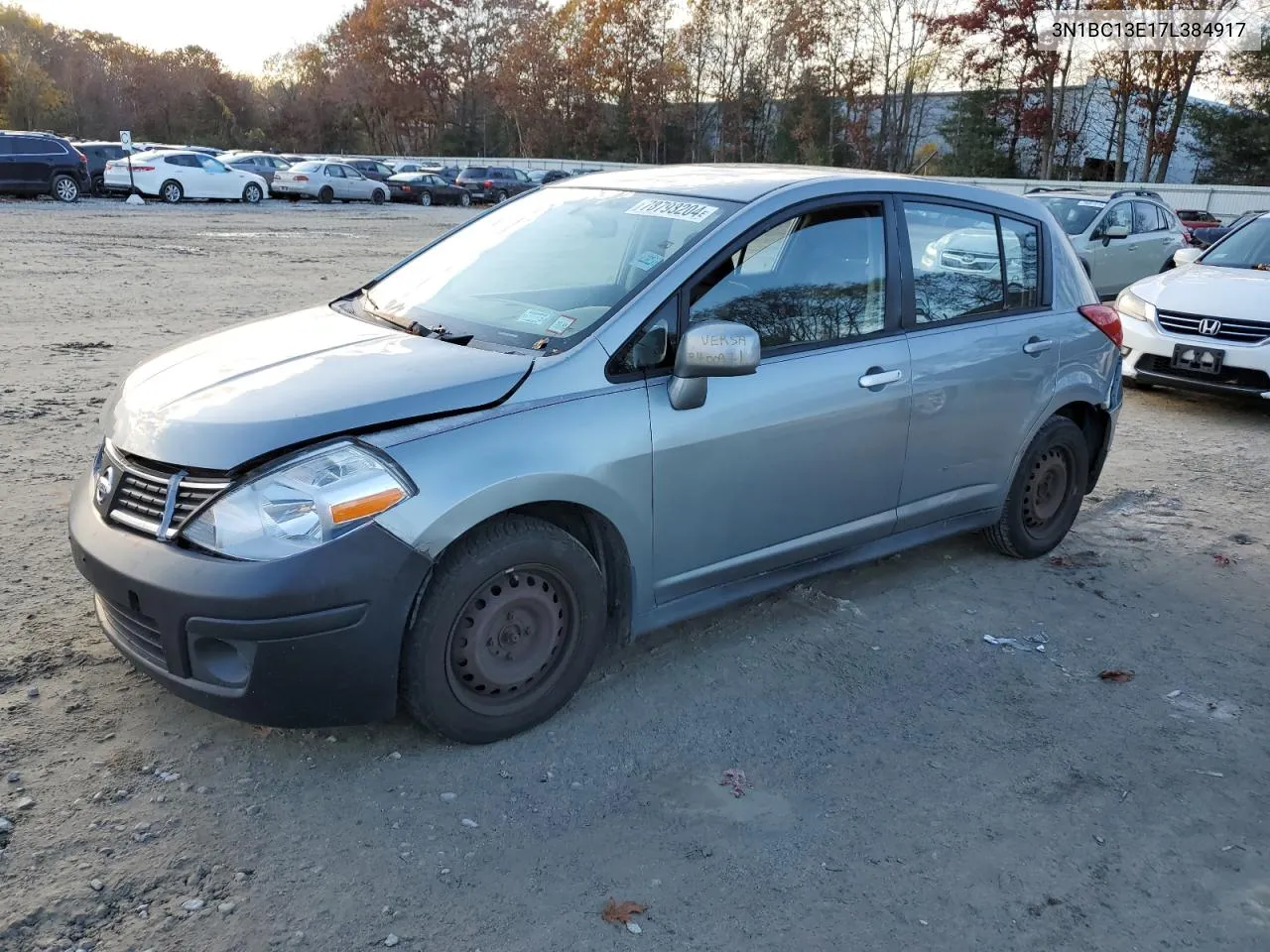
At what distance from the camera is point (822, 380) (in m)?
3.97

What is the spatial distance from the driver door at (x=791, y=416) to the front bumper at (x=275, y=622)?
102 centimetres

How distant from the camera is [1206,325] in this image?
8.44 m

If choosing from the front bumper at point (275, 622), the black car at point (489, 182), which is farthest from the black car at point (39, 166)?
the front bumper at point (275, 622)

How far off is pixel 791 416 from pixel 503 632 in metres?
1.36

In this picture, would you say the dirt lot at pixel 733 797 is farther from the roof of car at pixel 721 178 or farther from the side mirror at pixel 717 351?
the roof of car at pixel 721 178

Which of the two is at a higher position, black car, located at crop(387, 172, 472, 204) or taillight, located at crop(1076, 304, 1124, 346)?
black car, located at crop(387, 172, 472, 204)

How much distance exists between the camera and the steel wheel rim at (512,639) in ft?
10.6

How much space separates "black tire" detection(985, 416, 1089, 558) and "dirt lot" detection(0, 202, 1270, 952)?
0.69 ft

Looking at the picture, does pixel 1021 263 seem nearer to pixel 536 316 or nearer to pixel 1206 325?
pixel 536 316

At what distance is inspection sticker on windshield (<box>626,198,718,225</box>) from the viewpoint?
3896mm

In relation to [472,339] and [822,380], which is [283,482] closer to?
[472,339]

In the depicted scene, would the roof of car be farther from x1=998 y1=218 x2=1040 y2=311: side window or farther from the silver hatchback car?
→ x1=998 y1=218 x2=1040 y2=311: side window

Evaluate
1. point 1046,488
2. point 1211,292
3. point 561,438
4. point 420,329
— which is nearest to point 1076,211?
point 1211,292

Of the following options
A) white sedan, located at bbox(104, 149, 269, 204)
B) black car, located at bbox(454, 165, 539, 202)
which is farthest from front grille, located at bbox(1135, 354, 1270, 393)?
black car, located at bbox(454, 165, 539, 202)
